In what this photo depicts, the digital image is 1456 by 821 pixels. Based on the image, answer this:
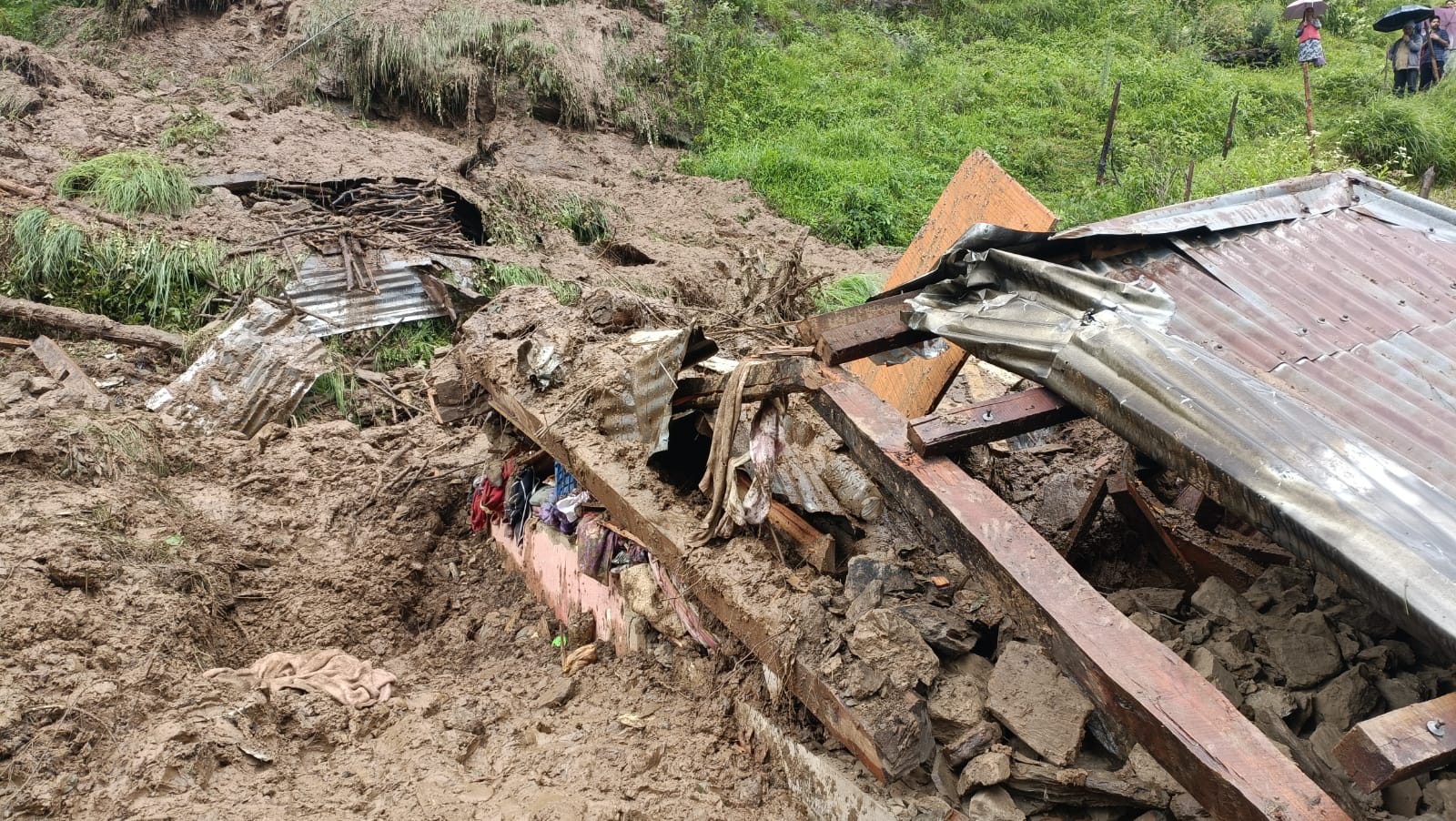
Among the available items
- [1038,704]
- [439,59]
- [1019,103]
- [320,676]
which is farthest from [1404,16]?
[320,676]

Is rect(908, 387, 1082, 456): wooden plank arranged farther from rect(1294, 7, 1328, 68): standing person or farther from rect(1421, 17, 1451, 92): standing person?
rect(1421, 17, 1451, 92): standing person

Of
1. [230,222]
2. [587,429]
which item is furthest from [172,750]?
[230,222]

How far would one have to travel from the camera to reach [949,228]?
5691mm

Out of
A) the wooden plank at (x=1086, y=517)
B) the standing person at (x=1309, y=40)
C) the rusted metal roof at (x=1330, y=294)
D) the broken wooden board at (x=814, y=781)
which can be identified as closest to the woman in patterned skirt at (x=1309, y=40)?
the standing person at (x=1309, y=40)

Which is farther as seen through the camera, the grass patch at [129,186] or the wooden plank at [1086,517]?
the grass patch at [129,186]

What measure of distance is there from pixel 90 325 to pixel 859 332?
21.9 feet

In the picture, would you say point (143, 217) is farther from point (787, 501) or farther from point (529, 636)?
point (787, 501)

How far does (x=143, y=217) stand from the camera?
824 cm

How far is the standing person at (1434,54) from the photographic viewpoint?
13039mm

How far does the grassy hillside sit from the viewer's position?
11.5m

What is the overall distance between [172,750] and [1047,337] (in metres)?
3.33

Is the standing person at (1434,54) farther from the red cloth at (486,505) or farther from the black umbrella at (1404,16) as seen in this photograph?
the red cloth at (486,505)

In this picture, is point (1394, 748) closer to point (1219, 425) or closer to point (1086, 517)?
point (1219, 425)

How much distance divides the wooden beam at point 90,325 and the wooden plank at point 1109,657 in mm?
6552
